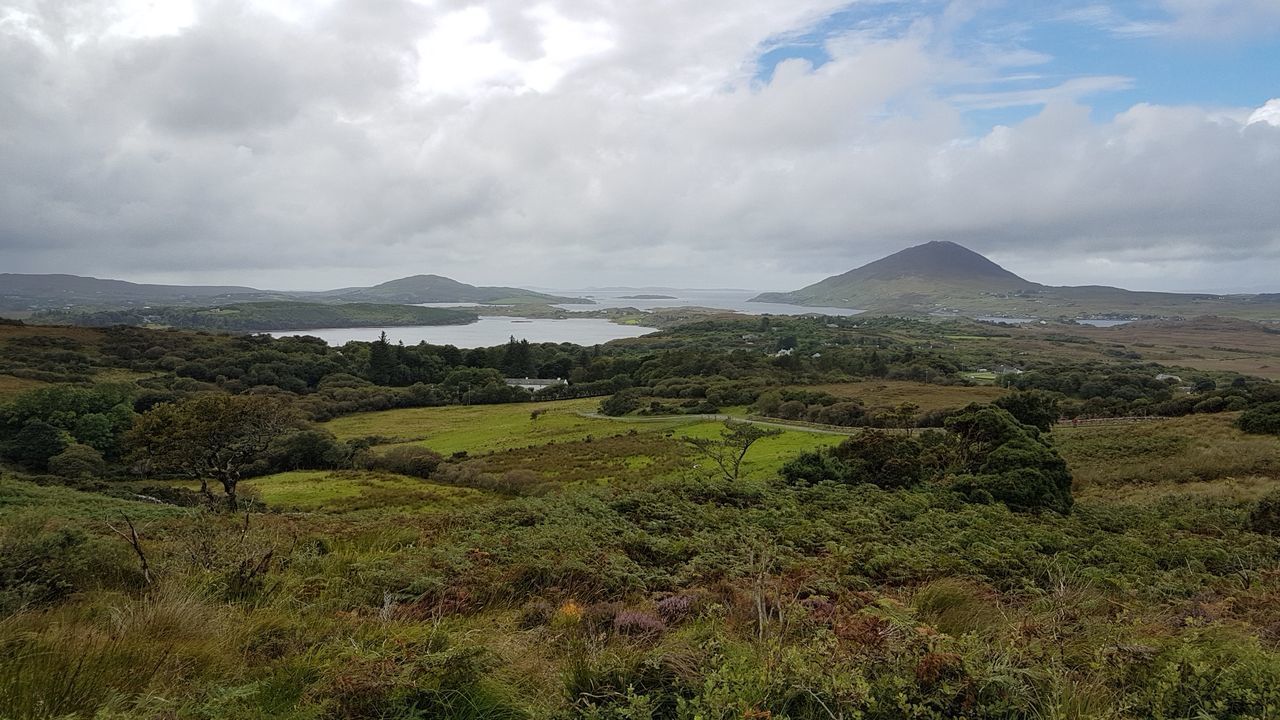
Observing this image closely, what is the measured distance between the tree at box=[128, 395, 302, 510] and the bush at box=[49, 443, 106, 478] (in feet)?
61.0

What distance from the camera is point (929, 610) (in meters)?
5.52

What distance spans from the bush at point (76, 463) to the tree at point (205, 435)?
732 inches

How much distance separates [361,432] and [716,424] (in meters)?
32.9

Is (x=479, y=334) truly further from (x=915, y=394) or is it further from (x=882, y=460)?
(x=882, y=460)

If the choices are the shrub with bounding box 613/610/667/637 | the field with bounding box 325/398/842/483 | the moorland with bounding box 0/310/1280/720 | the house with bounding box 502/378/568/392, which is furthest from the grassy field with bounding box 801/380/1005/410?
the shrub with bounding box 613/610/667/637

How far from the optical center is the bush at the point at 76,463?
37344 millimetres

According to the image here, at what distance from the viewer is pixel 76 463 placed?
38.3 m

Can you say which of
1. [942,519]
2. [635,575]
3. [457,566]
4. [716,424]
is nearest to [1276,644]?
[635,575]

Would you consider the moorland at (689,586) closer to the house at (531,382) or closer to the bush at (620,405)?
the bush at (620,405)

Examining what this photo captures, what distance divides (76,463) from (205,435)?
83.1 ft

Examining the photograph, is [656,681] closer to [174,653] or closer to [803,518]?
[174,653]

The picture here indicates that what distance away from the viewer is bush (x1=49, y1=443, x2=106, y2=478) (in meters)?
37.3

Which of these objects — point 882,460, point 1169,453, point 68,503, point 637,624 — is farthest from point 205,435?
point 1169,453

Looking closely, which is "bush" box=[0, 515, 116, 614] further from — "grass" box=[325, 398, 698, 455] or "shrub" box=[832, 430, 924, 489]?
"grass" box=[325, 398, 698, 455]
